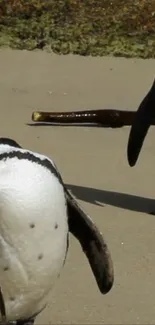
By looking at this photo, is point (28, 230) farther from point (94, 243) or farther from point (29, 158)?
point (94, 243)

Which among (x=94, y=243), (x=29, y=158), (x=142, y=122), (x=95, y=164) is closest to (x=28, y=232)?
(x=29, y=158)

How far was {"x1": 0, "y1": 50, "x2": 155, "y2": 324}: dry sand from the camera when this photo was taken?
3334mm

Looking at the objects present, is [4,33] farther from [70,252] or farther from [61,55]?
[70,252]

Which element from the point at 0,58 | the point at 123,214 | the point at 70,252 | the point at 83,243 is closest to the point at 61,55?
the point at 0,58

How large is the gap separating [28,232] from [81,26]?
4790 mm

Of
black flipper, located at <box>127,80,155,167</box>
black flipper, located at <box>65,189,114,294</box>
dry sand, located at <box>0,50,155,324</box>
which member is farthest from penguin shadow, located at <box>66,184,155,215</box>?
black flipper, located at <box>65,189,114,294</box>

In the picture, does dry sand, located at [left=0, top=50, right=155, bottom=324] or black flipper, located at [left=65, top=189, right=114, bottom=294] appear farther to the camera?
dry sand, located at [left=0, top=50, right=155, bottom=324]

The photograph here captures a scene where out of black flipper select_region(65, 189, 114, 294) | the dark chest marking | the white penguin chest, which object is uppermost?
the dark chest marking

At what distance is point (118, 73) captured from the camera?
6098 millimetres

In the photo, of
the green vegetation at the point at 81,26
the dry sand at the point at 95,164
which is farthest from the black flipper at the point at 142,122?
the green vegetation at the point at 81,26

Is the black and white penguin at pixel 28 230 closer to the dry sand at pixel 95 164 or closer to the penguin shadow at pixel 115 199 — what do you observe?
the dry sand at pixel 95 164

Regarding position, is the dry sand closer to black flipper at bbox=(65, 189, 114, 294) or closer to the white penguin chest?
black flipper at bbox=(65, 189, 114, 294)

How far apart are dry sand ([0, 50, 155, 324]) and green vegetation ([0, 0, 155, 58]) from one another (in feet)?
0.88

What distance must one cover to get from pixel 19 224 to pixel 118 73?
3.66 metres
